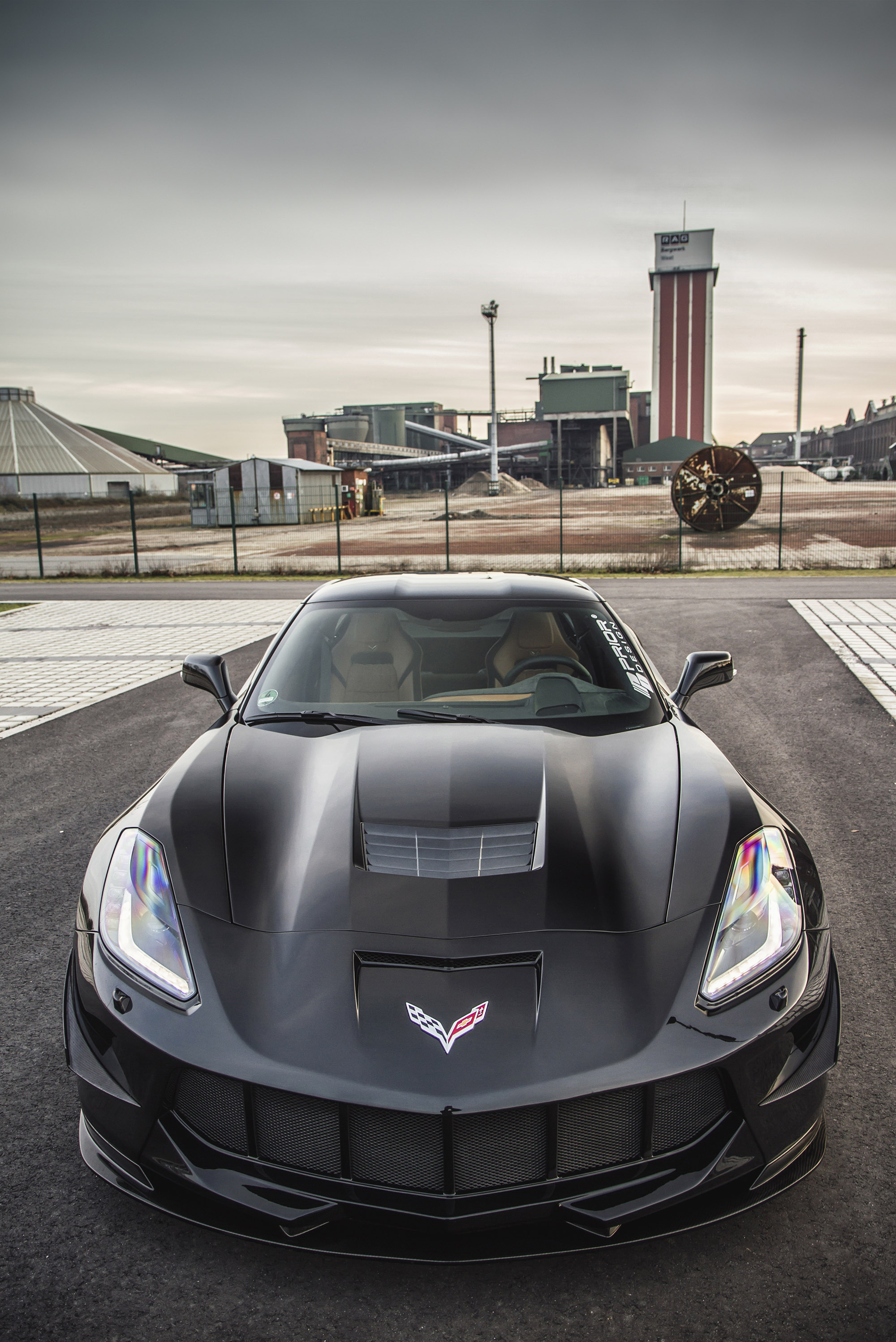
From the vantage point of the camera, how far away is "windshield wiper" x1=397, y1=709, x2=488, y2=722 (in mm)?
3082

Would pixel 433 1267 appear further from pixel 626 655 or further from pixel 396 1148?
pixel 626 655

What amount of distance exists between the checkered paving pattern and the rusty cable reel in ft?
55.2

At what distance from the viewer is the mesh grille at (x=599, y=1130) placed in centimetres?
177

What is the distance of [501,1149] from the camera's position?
1758mm

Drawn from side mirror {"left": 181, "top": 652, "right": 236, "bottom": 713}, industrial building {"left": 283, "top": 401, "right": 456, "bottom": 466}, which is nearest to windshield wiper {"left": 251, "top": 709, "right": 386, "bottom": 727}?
side mirror {"left": 181, "top": 652, "right": 236, "bottom": 713}

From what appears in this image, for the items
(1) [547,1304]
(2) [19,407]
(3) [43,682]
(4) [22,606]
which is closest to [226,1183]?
(1) [547,1304]

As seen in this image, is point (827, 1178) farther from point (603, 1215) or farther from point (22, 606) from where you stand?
point (22, 606)

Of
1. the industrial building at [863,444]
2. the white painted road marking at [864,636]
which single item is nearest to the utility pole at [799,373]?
the industrial building at [863,444]

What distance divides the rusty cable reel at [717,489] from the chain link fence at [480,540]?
0.59 meters

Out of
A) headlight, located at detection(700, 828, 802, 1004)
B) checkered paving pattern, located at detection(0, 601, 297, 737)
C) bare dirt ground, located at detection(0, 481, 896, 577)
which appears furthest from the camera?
bare dirt ground, located at detection(0, 481, 896, 577)

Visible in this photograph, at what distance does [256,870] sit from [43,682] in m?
7.31

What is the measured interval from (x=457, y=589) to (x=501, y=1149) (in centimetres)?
245

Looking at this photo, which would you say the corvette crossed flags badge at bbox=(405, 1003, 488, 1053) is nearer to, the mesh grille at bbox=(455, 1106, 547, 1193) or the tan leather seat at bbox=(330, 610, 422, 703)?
the mesh grille at bbox=(455, 1106, 547, 1193)

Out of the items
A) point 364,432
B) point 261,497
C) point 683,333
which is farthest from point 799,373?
point 261,497
